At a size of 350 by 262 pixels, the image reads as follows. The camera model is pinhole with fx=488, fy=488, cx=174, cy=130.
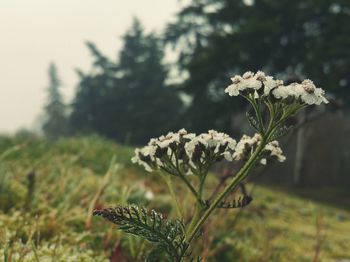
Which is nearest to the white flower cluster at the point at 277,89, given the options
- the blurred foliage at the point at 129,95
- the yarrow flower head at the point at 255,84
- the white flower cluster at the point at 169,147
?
the yarrow flower head at the point at 255,84

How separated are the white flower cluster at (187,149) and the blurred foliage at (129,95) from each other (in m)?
27.2

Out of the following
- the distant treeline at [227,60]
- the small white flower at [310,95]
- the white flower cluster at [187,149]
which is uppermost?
the distant treeline at [227,60]

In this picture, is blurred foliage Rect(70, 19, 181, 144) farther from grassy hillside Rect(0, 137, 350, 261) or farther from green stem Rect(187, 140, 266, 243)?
green stem Rect(187, 140, 266, 243)

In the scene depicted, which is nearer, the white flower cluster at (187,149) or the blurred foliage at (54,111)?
the white flower cluster at (187,149)

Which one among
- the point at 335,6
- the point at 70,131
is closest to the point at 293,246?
the point at 335,6

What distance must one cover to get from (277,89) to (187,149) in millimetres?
451

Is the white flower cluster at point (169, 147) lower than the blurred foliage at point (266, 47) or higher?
lower

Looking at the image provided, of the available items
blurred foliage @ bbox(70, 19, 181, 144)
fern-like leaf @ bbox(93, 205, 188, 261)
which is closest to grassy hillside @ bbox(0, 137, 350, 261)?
fern-like leaf @ bbox(93, 205, 188, 261)

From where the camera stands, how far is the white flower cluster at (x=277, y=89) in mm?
1699

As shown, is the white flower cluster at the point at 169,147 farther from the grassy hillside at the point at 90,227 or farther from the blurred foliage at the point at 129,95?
the blurred foliage at the point at 129,95

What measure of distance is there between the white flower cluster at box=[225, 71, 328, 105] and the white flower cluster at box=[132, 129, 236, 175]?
0.24 meters

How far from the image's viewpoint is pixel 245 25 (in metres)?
22.0

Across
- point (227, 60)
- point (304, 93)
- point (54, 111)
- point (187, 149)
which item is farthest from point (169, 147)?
point (54, 111)

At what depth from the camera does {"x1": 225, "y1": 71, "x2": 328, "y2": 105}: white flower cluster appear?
170cm
